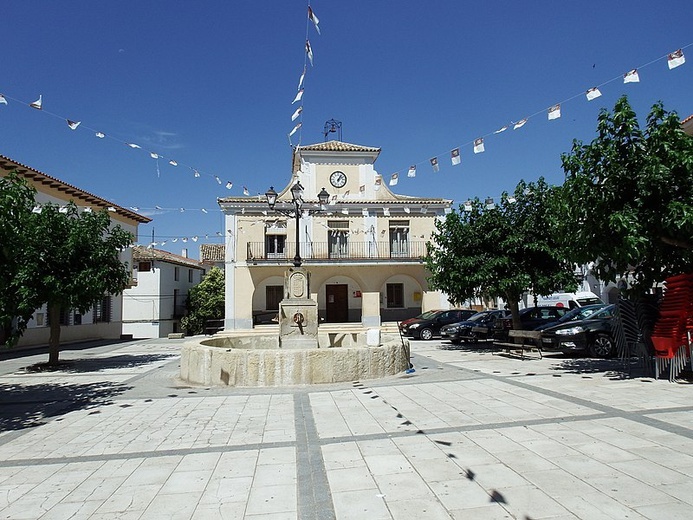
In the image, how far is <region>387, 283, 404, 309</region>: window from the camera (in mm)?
29344

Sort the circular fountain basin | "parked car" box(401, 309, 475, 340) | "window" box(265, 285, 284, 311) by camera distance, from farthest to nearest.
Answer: "window" box(265, 285, 284, 311) → "parked car" box(401, 309, 475, 340) → the circular fountain basin

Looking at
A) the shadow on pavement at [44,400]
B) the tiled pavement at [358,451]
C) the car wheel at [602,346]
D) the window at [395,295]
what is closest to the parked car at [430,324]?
the window at [395,295]

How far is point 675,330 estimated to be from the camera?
802 centimetres

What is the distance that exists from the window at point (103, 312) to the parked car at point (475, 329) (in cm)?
1719

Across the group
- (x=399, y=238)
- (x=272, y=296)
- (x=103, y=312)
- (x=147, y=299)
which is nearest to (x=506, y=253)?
(x=399, y=238)

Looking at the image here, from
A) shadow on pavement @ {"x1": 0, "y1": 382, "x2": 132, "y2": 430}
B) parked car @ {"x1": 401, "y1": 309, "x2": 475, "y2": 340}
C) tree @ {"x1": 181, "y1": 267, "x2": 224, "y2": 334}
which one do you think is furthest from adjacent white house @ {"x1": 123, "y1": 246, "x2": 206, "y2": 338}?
shadow on pavement @ {"x1": 0, "y1": 382, "x2": 132, "y2": 430}

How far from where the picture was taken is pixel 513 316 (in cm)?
1514

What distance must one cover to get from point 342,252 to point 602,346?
17.5 m

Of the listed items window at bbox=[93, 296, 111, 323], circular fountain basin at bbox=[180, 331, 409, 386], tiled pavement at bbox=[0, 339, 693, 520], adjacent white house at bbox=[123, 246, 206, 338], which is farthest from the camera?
adjacent white house at bbox=[123, 246, 206, 338]

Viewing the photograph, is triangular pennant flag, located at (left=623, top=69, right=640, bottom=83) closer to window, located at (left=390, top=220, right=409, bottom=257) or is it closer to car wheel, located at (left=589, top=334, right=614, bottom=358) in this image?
car wheel, located at (left=589, top=334, right=614, bottom=358)

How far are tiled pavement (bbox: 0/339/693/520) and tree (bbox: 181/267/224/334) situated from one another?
21.9 metres

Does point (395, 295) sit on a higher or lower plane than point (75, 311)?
higher

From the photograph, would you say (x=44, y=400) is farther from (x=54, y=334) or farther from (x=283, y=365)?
(x=54, y=334)

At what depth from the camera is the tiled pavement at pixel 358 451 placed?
3512 mm
